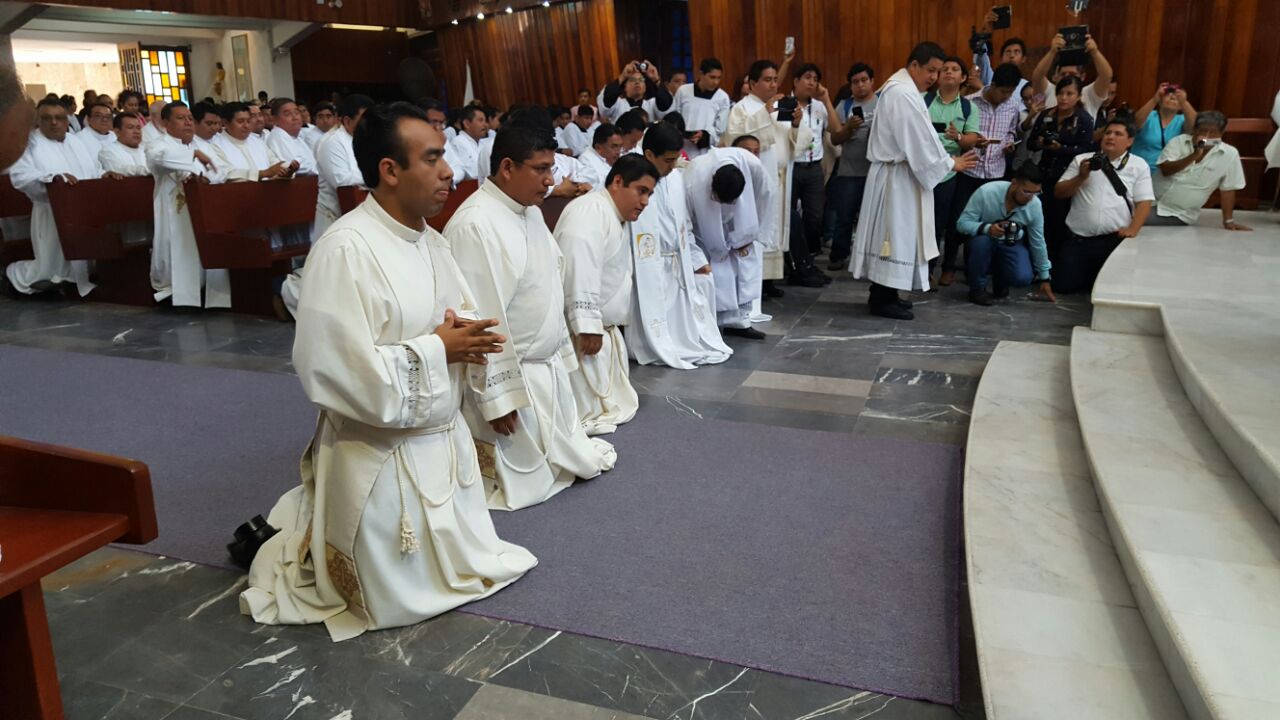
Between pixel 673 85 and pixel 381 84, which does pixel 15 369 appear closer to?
pixel 673 85

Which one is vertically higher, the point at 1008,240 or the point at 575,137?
the point at 575,137

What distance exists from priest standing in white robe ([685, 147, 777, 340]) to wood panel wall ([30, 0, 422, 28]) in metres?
10.4

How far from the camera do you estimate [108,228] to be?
7234 millimetres

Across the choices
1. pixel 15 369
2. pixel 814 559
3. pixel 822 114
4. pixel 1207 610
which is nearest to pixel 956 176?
pixel 822 114

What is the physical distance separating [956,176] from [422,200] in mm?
5621

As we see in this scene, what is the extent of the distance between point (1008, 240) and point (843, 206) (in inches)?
63.5

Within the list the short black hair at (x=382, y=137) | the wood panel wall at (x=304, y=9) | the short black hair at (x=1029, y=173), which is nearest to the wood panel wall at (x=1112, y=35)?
the short black hair at (x=1029, y=173)

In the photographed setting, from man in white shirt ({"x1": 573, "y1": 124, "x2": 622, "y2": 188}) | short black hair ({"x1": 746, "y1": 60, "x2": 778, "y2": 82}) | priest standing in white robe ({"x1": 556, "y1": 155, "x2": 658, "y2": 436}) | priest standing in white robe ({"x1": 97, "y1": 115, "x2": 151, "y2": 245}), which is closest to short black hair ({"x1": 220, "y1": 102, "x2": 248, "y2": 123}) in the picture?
priest standing in white robe ({"x1": 97, "y1": 115, "x2": 151, "y2": 245})

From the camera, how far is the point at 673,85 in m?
9.45

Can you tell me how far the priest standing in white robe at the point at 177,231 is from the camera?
673cm

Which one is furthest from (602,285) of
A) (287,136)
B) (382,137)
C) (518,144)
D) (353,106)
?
(287,136)

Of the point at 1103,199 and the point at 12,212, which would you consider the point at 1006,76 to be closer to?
the point at 1103,199

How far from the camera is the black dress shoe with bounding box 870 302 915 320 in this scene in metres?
6.00

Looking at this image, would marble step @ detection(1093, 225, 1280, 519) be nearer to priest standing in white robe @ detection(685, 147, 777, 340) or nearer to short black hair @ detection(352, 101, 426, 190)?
priest standing in white robe @ detection(685, 147, 777, 340)
